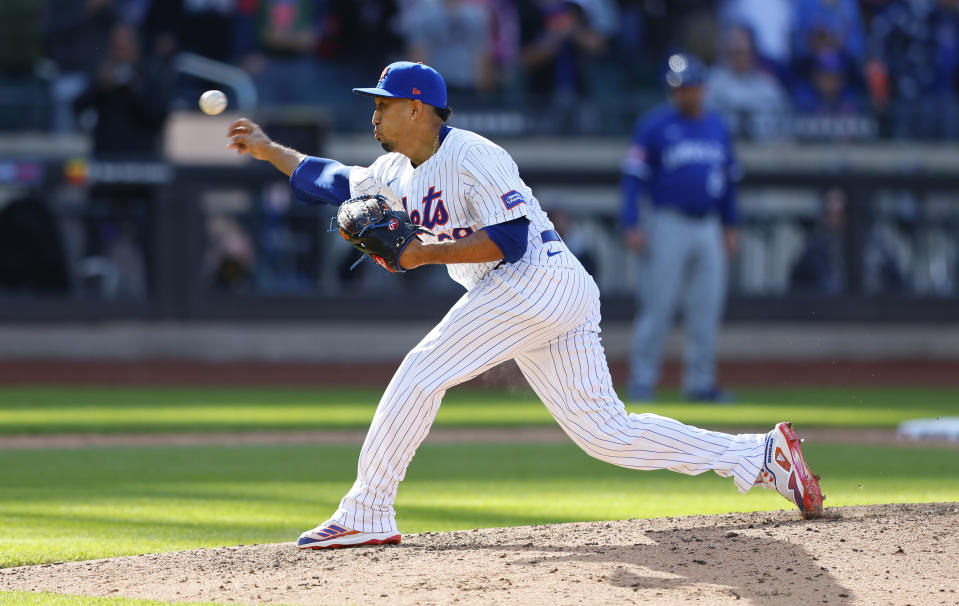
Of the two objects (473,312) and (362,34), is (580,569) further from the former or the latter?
(362,34)

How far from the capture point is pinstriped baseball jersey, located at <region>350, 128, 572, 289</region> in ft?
15.6

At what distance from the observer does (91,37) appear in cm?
1422

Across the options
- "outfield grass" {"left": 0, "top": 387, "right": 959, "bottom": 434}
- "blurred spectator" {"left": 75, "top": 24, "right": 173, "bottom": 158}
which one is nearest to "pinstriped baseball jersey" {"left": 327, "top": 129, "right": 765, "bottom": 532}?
"outfield grass" {"left": 0, "top": 387, "right": 959, "bottom": 434}

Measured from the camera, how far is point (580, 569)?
447cm

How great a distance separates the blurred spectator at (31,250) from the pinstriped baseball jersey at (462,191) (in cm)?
786

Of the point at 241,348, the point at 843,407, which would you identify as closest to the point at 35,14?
the point at 241,348

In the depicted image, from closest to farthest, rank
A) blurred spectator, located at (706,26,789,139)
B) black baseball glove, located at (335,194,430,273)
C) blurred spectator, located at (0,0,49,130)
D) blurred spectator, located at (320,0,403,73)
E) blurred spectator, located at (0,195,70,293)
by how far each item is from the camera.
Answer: black baseball glove, located at (335,194,430,273) → blurred spectator, located at (0,195,70,293) → blurred spectator, located at (0,0,49,130) → blurred spectator, located at (706,26,789,139) → blurred spectator, located at (320,0,403,73)

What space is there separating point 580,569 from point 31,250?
358 inches

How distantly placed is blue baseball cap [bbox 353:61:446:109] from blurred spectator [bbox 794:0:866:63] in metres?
11.1

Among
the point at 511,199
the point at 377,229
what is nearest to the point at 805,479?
the point at 511,199

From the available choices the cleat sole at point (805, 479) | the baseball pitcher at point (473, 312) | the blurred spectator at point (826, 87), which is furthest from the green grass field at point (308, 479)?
the blurred spectator at point (826, 87)

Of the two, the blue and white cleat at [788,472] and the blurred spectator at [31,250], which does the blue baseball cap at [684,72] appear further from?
the blurred spectator at [31,250]

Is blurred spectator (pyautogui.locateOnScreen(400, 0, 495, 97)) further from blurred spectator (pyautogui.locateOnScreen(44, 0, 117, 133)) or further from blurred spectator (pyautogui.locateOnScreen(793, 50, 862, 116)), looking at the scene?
blurred spectator (pyautogui.locateOnScreen(793, 50, 862, 116))

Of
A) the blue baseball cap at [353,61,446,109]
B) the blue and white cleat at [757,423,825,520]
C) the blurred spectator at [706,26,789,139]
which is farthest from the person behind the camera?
the blurred spectator at [706,26,789,139]
